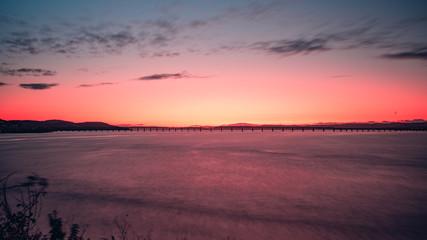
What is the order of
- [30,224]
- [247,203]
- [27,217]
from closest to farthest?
[27,217] → [30,224] → [247,203]

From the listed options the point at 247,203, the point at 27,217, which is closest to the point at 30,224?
the point at 27,217

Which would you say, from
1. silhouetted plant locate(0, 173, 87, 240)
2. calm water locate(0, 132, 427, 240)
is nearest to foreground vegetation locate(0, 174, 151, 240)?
silhouetted plant locate(0, 173, 87, 240)

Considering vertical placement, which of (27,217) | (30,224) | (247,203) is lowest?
(247,203)

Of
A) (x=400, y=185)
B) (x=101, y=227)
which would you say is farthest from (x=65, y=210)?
(x=400, y=185)

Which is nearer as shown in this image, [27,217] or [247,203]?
[27,217]

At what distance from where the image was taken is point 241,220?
9086 mm

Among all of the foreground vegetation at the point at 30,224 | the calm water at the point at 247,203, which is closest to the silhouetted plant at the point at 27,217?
the foreground vegetation at the point at 30,224

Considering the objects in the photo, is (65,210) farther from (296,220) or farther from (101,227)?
(296,220)

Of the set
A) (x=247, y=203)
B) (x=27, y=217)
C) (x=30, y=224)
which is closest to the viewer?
(x=27, y=217)

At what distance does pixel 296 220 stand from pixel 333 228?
119 centimetres

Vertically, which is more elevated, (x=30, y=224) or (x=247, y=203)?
(x=30, y=224)

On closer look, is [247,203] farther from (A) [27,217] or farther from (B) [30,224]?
(A) [27,217]

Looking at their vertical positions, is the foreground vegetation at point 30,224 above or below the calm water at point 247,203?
above

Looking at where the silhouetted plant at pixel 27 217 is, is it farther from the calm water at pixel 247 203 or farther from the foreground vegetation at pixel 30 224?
the calm water at pixel 247 203
